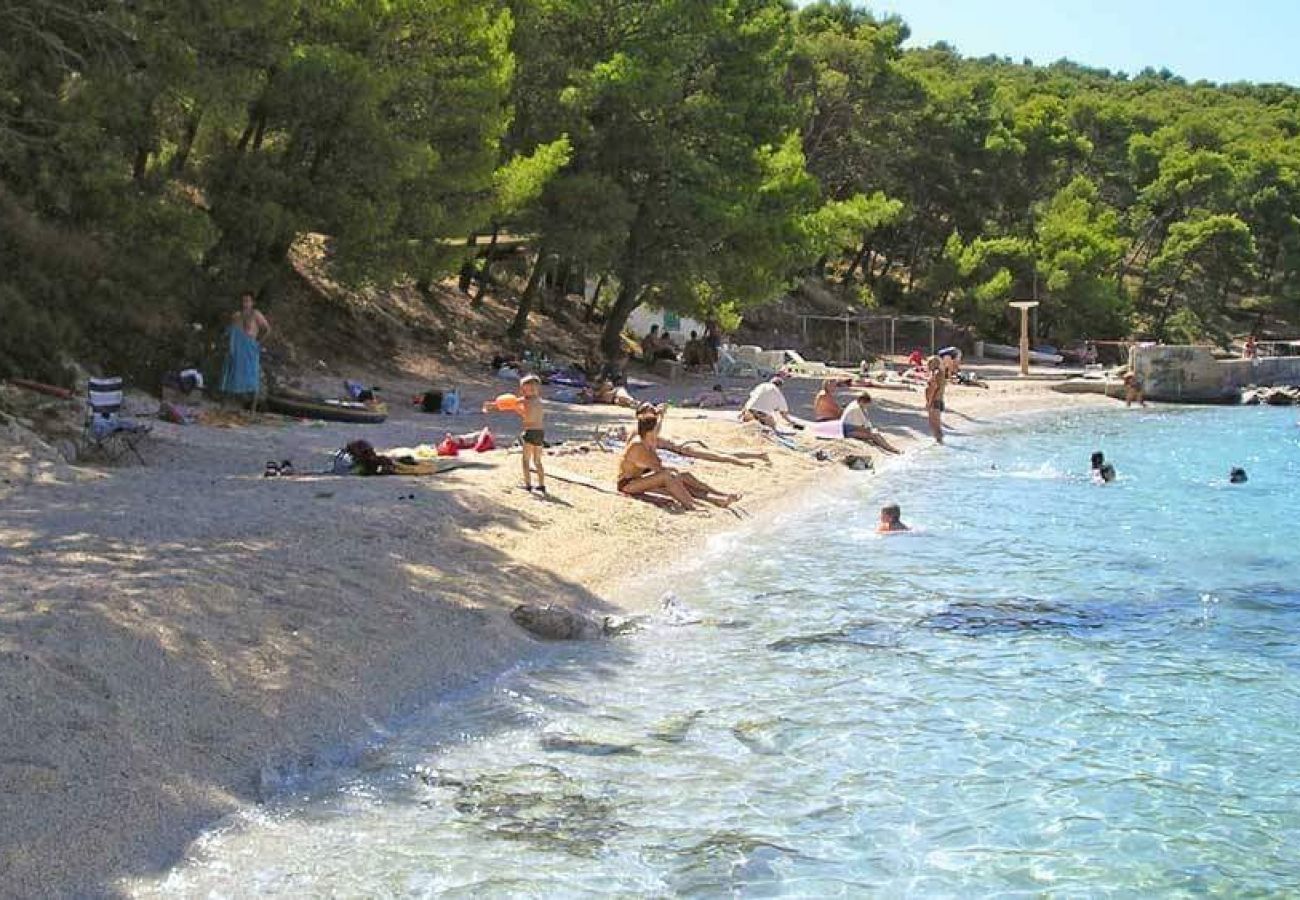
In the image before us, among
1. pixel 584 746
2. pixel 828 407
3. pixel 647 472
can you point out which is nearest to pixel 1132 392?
pixel 828 407

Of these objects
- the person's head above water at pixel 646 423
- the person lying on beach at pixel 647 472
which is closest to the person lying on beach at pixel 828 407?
the person lying on beach at pixel 647 472

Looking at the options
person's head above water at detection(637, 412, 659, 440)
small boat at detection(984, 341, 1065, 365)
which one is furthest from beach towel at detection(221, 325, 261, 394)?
small boat at detection(984, 341, 1065, 365)

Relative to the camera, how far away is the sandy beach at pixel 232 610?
18.6 feet

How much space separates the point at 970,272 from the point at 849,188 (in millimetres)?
5727

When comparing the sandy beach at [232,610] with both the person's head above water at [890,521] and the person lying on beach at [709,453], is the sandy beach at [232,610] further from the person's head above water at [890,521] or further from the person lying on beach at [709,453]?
the person lying on beach at [709,453]

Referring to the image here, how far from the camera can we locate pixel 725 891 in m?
5.52

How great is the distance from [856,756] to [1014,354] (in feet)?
154

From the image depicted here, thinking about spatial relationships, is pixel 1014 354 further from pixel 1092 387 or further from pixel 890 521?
pixel 890 521

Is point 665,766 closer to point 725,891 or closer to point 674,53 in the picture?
point 725,891

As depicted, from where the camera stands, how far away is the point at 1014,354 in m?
52.0

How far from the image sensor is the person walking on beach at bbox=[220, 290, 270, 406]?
17016mm

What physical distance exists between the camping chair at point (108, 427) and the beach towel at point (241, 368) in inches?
148

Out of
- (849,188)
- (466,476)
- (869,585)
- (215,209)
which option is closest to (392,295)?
(215,209)

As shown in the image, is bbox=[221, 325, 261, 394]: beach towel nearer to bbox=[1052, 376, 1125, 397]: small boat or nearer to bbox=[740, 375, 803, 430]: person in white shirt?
bbox=[740, 375, 803, 430]: person in white shirt
